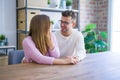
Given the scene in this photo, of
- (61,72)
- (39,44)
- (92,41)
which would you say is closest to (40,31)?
(39,44)

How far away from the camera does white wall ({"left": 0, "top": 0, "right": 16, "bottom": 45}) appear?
11.8 ft

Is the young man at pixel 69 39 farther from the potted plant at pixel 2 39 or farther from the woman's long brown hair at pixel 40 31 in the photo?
the potted plant at pixel 2 39

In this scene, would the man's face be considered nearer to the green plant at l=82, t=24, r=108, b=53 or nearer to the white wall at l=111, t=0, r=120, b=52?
the green plant at l=82, t=24, r=108, b=53

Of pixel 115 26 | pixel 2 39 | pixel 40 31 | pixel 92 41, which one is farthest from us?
pixel 115 26

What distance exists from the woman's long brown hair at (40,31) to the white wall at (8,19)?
2.05 meters

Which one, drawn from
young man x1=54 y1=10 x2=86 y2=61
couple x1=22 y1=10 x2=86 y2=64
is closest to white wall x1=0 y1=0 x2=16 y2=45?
young man x1=54 y1=10 x2=86 y2=61

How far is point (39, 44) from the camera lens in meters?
1.74

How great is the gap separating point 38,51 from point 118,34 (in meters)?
3.08

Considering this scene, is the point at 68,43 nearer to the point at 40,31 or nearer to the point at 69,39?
the point at 69,39

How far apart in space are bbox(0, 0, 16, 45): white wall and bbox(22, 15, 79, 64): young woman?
6.68 ft

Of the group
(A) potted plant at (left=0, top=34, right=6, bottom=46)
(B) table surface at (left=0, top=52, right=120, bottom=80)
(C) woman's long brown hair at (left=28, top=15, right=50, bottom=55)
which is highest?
(C) woman's long brown hair at (left=28, top=15, right=50, bottom=55)

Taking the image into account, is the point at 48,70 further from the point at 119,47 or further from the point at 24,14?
the point at 119,47

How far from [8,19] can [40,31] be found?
7.03 ft

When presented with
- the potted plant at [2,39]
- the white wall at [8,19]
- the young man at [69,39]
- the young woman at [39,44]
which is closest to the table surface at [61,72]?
the young woman at [39,44]
